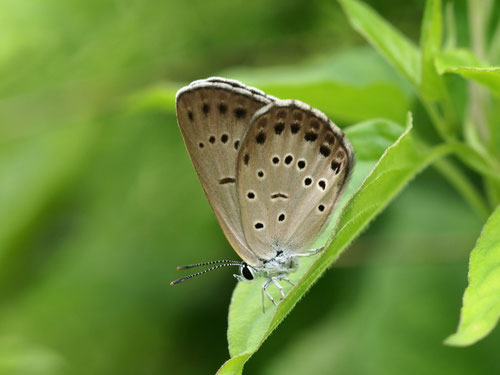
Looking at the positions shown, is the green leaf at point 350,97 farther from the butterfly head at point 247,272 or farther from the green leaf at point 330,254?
the butterfly head at point 247,272

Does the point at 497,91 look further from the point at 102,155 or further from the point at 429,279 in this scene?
the point at 102,155

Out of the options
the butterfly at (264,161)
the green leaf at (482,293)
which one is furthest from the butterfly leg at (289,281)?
the green leaf at (482,293)

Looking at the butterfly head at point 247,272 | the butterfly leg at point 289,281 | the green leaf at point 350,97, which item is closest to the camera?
the butterfly leg at point 289,281

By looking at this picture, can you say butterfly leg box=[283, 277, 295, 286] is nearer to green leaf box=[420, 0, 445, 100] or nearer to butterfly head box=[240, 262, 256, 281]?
butterfly head box=[240, 262, 256, 281]

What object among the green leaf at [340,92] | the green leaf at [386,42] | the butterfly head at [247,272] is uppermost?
the green leaf at [386,42]

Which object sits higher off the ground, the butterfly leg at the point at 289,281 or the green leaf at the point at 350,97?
the green leaf at the point at 350,97

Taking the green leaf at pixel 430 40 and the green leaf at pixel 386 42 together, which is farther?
the green leaf at pixel 386 42
